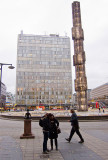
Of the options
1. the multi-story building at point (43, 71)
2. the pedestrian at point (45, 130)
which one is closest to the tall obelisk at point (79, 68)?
the pedestrian at point (45, 130)

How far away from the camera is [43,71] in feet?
300

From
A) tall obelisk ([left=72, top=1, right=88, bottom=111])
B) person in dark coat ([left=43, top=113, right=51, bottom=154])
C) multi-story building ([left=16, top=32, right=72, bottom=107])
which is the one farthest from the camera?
multi-story building ([left=16, top=32, right=72, bottom=107])

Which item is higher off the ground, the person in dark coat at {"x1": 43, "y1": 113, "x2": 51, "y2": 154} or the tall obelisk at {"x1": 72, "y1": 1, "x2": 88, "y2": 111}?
the tall obelisk at {"x1": 72, "y1": 1, "x2": 88, "y2": 111}

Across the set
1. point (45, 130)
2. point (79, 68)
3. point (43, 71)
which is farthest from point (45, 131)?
point (43, 71)

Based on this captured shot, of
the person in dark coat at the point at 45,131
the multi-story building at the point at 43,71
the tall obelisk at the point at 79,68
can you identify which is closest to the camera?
the person in dark coat at the point at 45,131

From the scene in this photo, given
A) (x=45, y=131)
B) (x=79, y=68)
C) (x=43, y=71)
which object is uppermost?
(x=43, y=71)

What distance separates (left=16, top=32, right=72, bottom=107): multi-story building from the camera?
288 ft

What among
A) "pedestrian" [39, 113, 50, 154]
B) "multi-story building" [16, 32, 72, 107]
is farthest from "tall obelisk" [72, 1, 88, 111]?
"multi-story building" [16, 32, 72, 107]

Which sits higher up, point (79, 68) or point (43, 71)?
point (43, 71)

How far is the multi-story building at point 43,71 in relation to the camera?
87.8 meters

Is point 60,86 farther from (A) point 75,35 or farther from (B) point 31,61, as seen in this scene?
(A) point 75,35

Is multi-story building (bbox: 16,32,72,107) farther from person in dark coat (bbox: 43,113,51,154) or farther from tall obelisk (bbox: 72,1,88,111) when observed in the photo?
person in dark coat (bbox: 43,113,51,154)

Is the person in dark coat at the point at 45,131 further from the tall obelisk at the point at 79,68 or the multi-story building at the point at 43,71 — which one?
the multi-story building at the point at 43,71

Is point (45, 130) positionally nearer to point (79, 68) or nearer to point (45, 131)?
point (45, 131)
